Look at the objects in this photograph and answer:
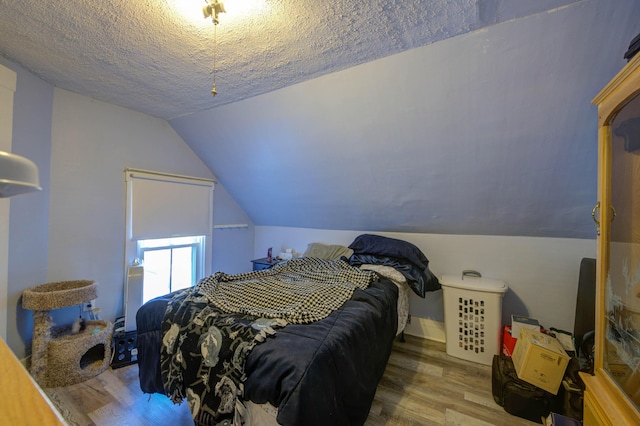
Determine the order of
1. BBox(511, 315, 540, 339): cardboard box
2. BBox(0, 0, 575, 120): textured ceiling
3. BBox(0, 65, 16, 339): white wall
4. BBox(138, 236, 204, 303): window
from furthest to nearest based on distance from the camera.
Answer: BBox(138, 236, 204, 303): window
BBox(511, 315, 540, 339): cardboard box
BBox(0, 65, 16, 339): white wall
BBox(0, 0, 575, 120): textured ceiling

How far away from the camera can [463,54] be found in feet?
4.91

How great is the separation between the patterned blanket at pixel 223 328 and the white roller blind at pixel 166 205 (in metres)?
1.28

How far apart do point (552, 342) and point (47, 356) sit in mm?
3563

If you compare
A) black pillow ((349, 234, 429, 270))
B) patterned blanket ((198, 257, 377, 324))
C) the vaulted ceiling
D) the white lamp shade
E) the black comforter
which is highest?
the vaulted ceiling

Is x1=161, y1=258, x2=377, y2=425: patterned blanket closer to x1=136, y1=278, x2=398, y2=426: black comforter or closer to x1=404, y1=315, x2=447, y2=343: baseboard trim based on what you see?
x1=136, y1=278, x2=398, y2=426: black comforter

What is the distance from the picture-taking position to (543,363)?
1608 mm

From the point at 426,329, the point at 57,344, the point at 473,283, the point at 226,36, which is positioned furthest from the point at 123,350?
the point at 473,283

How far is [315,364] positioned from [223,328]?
52 cm

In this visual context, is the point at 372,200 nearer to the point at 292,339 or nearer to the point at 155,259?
the point at 292,339

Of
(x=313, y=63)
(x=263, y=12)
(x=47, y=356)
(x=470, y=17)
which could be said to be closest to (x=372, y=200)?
(x=313, y=63)

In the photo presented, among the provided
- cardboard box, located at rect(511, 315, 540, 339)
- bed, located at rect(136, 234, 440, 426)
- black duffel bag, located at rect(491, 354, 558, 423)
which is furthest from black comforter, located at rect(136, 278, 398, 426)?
cardboard box, located at rect(511, 315, 540, 339)

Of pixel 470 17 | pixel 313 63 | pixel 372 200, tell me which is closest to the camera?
pixel 470 17

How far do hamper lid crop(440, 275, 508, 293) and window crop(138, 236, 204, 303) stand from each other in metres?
2.80

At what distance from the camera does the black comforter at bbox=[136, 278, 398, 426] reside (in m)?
0.99
